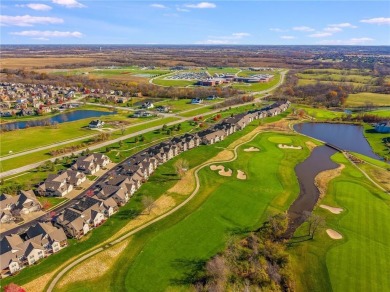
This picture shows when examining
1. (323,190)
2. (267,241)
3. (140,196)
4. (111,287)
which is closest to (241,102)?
(323,190)

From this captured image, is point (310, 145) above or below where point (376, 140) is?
below

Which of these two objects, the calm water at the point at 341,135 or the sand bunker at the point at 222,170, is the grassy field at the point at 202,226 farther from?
the calm water at the point at 341,135

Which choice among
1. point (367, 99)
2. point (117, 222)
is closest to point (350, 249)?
point (117, 222)

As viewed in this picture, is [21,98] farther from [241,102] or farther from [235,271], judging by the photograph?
[235,271]

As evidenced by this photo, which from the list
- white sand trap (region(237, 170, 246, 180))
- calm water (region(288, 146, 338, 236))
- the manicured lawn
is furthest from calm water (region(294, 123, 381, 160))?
white sand trap (region(237, 170, 246, 180))

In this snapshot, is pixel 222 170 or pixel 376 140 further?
Result: pixel 376 140

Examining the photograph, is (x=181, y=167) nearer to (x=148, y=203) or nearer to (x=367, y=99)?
(x=148, y=203)
